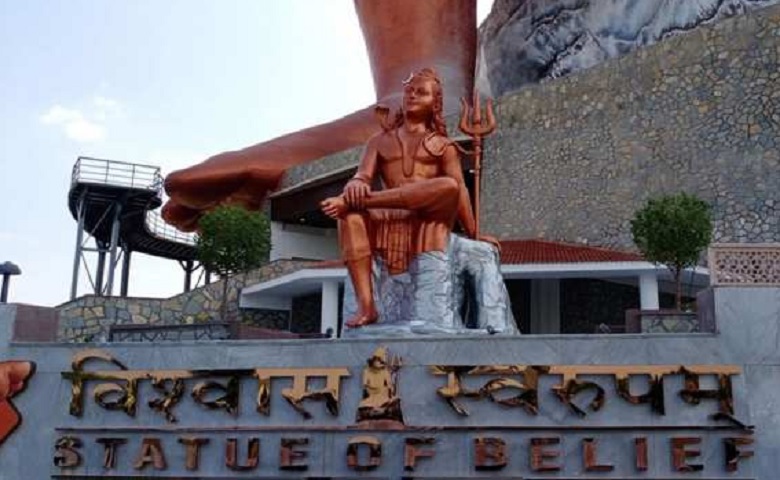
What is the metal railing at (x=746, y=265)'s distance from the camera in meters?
6.47

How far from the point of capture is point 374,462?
20.7ft

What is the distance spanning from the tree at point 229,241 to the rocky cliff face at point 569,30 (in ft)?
34.5

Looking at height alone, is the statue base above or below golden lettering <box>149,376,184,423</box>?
above

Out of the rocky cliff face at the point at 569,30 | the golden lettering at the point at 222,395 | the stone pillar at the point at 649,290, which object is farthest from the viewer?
the rocky cliff face at the point at 569,30

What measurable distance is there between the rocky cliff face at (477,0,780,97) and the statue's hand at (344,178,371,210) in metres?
14.6

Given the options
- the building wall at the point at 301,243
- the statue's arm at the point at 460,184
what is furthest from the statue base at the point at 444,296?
the building wall at the point at 301,243

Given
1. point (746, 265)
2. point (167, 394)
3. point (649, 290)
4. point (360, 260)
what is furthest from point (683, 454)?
point (649, 290)

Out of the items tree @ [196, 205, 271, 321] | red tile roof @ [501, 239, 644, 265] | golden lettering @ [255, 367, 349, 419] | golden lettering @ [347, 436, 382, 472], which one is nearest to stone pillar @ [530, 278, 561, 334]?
red tile roof @ [501, 239, 644, 265]

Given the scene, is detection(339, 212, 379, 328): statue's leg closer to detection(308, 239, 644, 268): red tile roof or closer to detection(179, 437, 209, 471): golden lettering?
detection(179, 437, 209, 471): golden lettering

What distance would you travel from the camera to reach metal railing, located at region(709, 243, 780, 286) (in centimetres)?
647

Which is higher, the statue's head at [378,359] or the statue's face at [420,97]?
the statue's face at [420,97]

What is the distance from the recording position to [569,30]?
24.3 metres

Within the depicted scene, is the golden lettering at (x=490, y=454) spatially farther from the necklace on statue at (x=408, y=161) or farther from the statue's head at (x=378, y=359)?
the necklace on statue at (x=408, y=161)

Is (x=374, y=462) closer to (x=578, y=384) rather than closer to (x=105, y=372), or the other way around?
(x=578, y=384)
